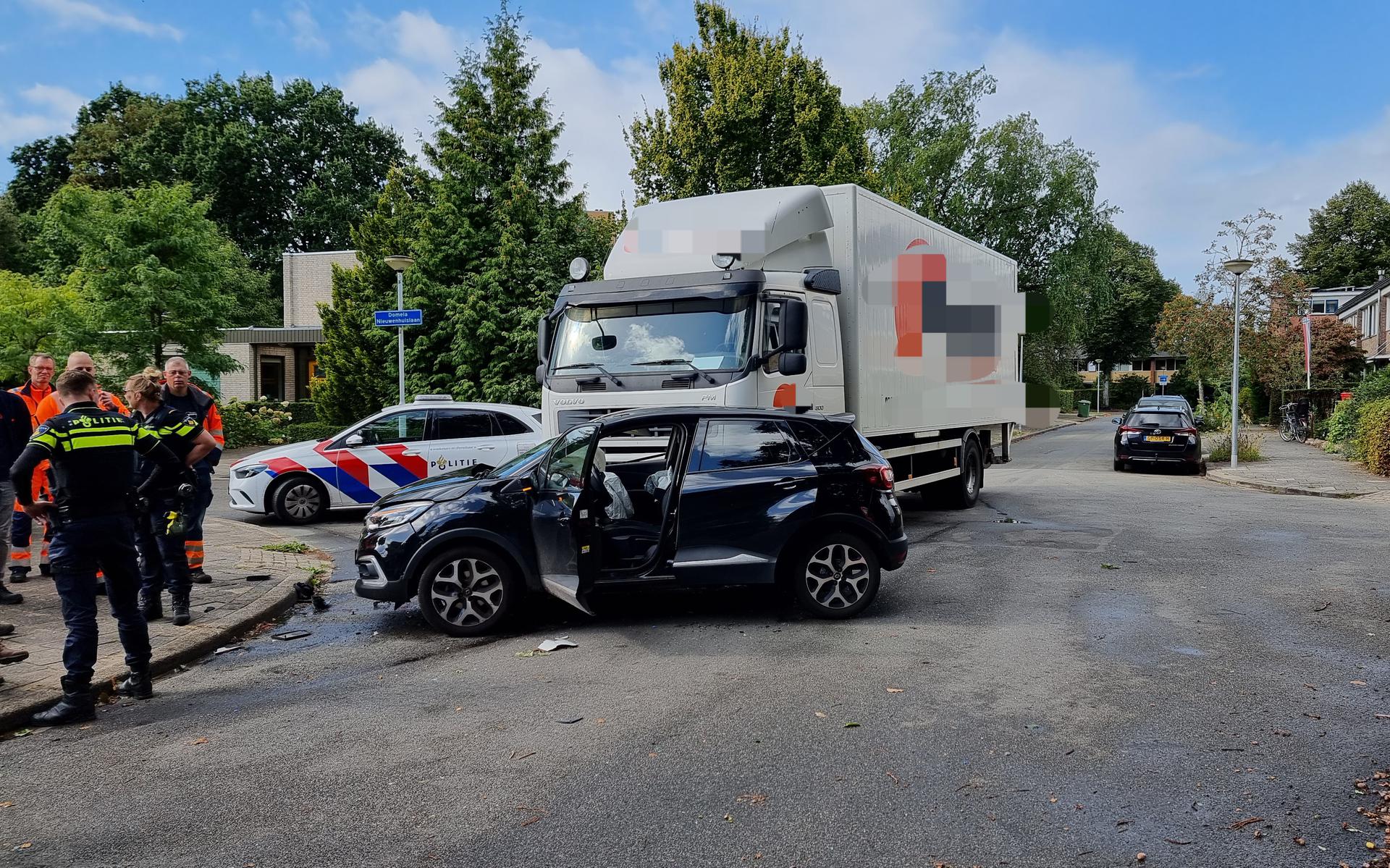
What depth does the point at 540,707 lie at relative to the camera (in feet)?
16.6

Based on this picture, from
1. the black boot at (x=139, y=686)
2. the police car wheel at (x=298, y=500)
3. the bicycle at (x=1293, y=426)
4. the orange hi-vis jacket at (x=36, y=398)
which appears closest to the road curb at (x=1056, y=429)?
the bicycle at (x=1293, y=426)

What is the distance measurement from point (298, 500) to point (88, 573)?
7.51 m

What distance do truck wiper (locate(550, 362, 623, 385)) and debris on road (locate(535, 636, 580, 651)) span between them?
277 centimetres

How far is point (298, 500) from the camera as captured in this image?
12438 millimetres

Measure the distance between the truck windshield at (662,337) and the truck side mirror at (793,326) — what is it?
29 cm

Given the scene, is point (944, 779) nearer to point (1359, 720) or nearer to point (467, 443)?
point (1359, 720)

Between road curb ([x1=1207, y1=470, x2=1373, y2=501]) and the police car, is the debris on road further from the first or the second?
road curb ([x1=1207, y1=470, x2=1373, y2=501])

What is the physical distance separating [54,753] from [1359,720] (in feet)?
20.8

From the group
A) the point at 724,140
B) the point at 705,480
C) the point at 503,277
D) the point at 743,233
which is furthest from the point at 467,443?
the point at 724,140

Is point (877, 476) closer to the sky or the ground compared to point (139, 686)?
closer to the sky

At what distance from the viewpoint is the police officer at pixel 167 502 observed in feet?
22.3

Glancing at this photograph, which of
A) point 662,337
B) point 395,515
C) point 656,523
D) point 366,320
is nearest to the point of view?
point 395,515

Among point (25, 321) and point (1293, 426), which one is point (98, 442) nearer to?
point (25, 321)

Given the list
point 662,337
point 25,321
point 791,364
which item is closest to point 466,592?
point 662,337
